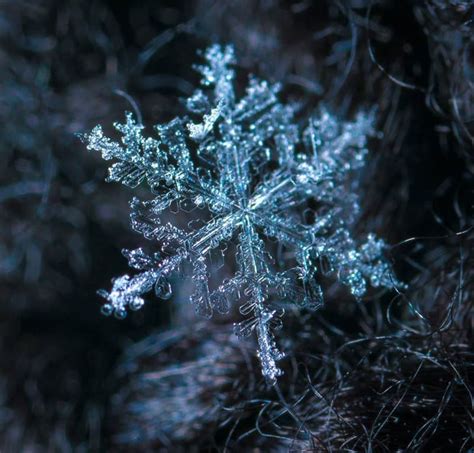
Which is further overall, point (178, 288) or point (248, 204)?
point (178, 288)

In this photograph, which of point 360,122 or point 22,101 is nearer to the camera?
point 360,122

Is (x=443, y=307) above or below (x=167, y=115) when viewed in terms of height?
below

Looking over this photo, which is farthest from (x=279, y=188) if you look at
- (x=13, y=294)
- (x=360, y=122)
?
(x=13, y=294)

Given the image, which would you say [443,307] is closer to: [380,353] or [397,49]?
[380,353]
